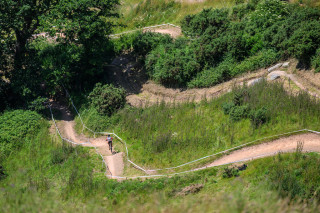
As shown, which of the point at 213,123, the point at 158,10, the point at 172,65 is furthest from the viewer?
the point at 158,10

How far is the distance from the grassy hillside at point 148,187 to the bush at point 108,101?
12.0 feet

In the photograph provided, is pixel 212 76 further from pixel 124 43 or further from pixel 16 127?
pixel 16 127

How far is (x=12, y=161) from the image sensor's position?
1989 cm

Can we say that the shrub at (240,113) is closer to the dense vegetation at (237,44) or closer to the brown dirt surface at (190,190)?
the dense vegetation at (237,44)

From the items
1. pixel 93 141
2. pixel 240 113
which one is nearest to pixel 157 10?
pixel 93 141

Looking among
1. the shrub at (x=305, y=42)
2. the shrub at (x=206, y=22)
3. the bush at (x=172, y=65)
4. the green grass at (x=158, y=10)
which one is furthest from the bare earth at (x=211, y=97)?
the green grass at (x=158, y=10)

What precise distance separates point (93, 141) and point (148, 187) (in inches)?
296

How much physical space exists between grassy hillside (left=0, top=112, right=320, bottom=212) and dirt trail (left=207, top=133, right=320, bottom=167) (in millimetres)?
931

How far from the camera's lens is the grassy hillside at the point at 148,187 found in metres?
8.81

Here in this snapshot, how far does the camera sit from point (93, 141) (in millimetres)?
20859

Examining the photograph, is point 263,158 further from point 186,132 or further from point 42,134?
point 42,134

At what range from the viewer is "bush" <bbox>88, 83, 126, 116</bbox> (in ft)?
72.9

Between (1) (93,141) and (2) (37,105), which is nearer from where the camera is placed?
(1) (93,141)

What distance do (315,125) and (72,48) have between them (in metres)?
16.7
